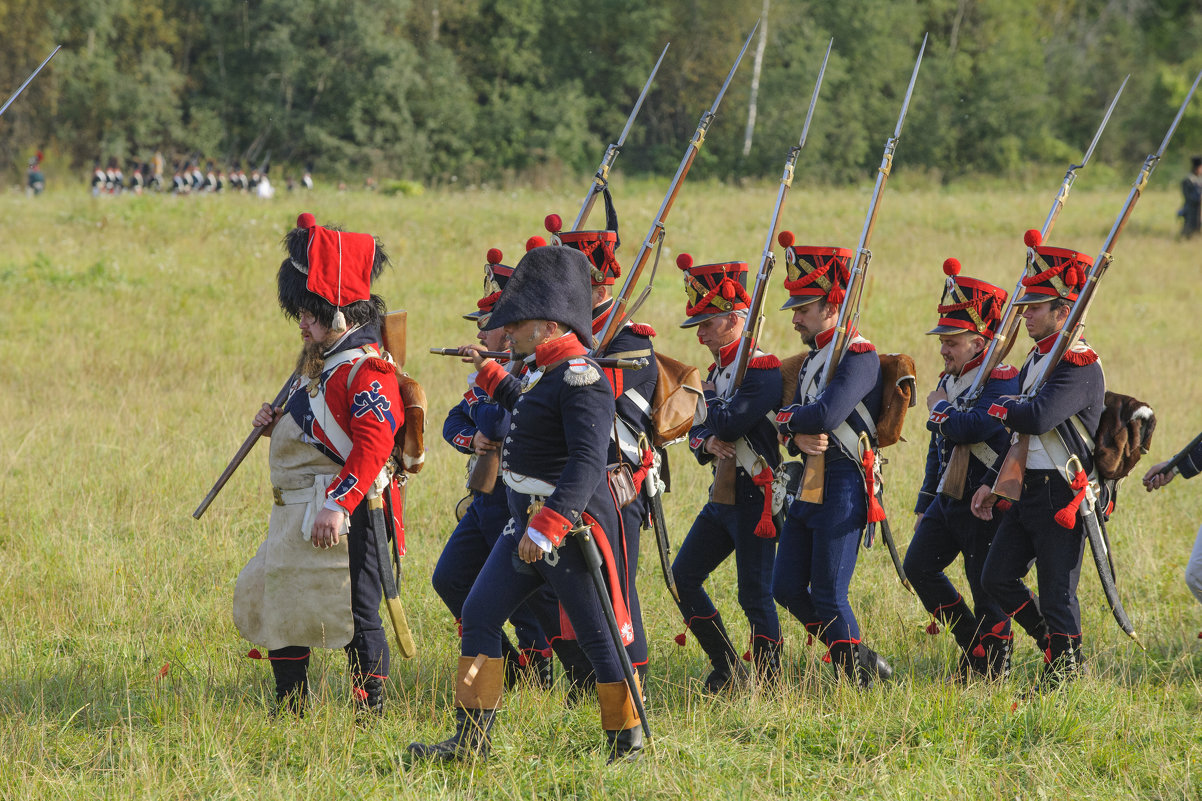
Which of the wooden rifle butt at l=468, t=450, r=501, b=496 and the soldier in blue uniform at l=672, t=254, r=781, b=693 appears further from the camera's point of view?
A: the soldier in blue uniform at l=672, t=254, r=781, b=693

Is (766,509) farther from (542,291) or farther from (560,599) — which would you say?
(542,291)

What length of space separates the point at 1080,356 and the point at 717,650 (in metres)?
2.18

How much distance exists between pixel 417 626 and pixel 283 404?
1807mm

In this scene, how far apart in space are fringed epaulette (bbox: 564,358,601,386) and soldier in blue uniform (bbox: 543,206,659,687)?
698 millimetres

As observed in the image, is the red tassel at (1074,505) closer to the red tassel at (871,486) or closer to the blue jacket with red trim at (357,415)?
the red tassel at (871,486)

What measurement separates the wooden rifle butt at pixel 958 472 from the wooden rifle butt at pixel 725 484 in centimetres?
106

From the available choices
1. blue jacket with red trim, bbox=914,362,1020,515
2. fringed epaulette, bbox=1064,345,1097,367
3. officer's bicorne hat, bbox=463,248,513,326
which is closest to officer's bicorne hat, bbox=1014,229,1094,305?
fringed epaulette, bbox=1064,345,1097,367

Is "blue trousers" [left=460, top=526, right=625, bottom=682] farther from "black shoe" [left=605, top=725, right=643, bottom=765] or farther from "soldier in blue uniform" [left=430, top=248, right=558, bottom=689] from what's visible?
"soldier in blue uniform" [left=430, top=248, right=558, bottom=689]

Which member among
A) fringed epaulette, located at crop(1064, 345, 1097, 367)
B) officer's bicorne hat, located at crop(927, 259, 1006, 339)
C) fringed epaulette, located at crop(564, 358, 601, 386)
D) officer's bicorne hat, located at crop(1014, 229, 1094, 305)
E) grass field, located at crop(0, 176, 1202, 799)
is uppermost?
officer's bicorne hat, located at crop(1014, 229, 1094, 305)

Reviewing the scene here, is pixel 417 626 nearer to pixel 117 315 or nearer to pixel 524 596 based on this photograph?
pixel 524 596

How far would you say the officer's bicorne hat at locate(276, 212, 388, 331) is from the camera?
482 centimetres

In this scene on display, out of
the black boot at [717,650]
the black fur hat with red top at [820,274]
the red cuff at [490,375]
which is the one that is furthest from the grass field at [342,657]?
the black fur hat with red top at [820,274]

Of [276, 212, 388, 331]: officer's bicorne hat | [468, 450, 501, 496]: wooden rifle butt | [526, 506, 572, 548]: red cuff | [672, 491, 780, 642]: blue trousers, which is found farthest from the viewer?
[672, 491, 780, 642]: blue trousers

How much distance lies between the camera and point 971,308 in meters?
5.76
